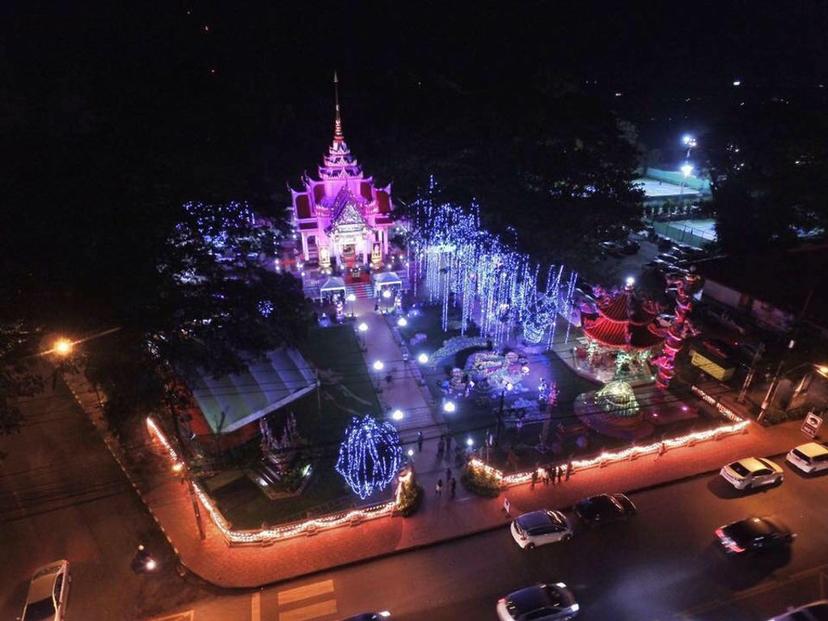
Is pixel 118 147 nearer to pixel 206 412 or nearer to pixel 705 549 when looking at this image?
pixel 206 412

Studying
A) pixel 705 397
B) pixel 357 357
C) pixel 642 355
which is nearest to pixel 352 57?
pixel 357 357

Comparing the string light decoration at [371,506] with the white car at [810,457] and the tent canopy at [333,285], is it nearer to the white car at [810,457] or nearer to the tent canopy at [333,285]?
the white car at [810,457]

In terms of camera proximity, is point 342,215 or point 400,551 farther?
point 342,215

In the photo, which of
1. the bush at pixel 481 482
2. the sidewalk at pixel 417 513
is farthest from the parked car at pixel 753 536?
the bush at pixel 481 482

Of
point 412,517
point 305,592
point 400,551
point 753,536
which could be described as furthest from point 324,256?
point 753,536

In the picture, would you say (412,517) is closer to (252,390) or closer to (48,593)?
(252,390)

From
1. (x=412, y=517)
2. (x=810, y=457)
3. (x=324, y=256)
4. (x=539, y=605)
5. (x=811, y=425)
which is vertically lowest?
(x=412, y=517)

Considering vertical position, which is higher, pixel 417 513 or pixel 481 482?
pixel 481 482
